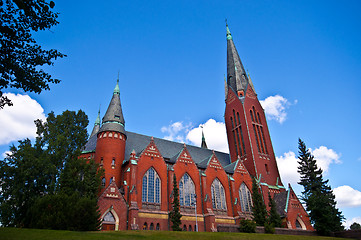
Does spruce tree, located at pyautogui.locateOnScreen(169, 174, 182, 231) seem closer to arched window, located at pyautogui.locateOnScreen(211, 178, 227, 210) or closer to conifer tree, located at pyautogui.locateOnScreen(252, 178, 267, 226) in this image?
arched window, located at pyautogui.locateOnScreen(211, 178, 227, 210)

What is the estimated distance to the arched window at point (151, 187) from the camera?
111 ft

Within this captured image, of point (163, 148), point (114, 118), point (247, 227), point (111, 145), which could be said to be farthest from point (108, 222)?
point (163, 148)

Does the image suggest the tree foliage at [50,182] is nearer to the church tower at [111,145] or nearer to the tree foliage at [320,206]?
the church tower at [111,145]

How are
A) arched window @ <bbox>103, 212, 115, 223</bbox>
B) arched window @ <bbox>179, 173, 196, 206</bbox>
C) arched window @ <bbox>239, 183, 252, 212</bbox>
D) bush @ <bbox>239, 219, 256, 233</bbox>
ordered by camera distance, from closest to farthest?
1. arched window @ <bbox>103, 212, 115, 223</bbox>
2. bush @ <bbox>239, 219, 256, 233</bbox>
3. arched window @ <bbox>179, 173, 196, 206</bbox>
4. arched window @ <bbox>239, 183, 252, 212</bbox>

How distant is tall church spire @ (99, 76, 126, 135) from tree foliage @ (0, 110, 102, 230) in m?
4.55

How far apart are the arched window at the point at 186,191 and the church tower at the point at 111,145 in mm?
8803

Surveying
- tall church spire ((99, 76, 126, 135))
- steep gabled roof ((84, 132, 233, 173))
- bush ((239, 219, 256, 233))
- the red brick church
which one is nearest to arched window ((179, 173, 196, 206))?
the red brick church

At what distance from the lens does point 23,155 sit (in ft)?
90.4

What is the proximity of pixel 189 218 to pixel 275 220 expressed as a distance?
1150cm

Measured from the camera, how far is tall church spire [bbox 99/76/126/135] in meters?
37.4

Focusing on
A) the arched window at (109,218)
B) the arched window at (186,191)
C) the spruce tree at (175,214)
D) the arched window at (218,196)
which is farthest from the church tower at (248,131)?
the arched window at (109,218)

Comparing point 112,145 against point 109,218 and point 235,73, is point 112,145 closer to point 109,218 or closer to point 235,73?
point 109,218

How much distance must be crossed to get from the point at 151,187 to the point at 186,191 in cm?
562

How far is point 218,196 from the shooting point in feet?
131
